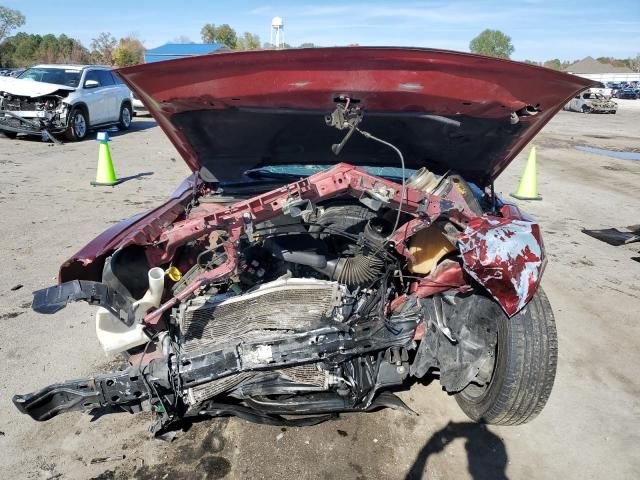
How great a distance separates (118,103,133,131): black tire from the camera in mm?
13580

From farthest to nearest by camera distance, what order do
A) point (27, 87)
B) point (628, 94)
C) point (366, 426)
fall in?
point (628, 94) → point (27, 87) → point (366, 426)

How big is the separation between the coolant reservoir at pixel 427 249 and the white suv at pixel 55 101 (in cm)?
945

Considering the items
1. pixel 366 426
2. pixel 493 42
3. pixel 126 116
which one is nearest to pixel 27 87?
pixel 126 116

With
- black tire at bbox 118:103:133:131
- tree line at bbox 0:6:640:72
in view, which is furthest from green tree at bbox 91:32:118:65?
black tire at bbox 118:103:133:131

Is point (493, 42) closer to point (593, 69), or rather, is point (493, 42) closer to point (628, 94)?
point (593, 69)

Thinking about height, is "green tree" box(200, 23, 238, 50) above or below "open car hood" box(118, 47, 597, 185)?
above

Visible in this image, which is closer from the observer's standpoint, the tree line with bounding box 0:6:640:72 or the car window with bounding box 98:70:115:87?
the car window with bounding box 98:70:115:87

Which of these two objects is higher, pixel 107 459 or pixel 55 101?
pixel 55 101

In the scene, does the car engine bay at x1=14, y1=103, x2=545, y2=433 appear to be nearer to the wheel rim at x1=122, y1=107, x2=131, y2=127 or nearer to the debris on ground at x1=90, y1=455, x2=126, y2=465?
the debris on ground at x1=90, y1=455, x2=126, y2=465

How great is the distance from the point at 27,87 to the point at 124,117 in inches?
133

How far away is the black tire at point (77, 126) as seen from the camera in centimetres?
1093

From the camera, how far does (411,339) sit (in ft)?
7.61

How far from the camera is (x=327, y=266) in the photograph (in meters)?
2.28

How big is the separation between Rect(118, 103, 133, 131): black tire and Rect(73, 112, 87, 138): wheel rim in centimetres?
193
